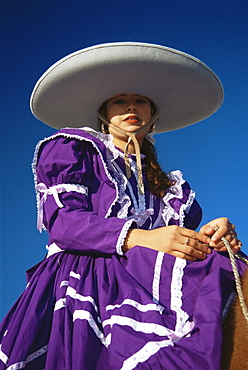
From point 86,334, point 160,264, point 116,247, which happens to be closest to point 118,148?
point 116,247

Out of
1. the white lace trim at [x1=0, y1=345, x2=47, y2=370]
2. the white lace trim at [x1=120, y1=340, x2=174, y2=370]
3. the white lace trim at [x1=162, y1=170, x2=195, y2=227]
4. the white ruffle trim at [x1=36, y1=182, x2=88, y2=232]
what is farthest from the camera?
the white lace trim at [x1=162, y1=170, x2=195, y2=227]

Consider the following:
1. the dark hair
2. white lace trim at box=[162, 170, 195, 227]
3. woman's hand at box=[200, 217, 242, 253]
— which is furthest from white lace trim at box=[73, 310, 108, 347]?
the dark hair

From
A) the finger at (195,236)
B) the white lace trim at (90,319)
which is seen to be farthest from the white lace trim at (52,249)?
the finger at (195,236)

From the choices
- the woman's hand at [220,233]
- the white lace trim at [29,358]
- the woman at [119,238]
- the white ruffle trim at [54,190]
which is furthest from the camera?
the white ruffle trim at [54,190]

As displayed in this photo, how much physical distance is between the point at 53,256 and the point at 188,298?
2.10 ft

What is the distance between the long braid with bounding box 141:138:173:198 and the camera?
7.41 feet

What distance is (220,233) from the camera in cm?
172

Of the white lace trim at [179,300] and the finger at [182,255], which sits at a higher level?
the finger at [182,255]

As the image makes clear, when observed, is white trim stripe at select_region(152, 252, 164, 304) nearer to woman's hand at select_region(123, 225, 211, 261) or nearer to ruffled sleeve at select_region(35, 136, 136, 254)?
woman's hand at select_region(123, 225, 211, 261)

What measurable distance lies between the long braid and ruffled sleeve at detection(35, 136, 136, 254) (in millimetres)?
309

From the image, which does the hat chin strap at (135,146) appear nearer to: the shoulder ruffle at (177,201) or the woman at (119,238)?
the woman at (119,238)

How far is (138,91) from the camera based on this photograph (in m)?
2.45

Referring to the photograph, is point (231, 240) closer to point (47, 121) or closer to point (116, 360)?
point (116, 360)

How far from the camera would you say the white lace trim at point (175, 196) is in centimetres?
217
